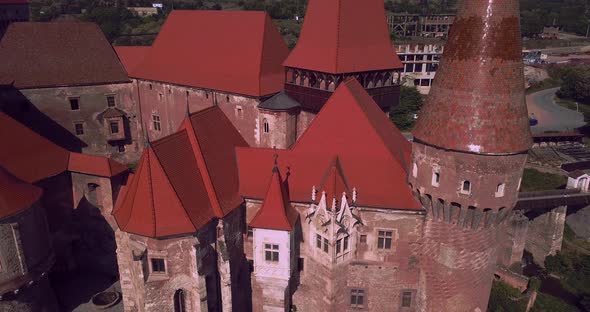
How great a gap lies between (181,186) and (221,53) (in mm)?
19483

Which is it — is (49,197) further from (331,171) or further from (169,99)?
(331,171)

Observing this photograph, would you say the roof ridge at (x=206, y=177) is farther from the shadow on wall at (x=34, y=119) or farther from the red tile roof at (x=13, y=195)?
the shadow on wall at (x=34, y=119)

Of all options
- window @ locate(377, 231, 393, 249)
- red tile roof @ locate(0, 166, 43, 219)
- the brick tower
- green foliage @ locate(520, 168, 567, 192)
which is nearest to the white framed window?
the brick tower

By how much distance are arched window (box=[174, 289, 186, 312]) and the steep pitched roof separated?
100ft

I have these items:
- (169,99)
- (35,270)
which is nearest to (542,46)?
(169,99)

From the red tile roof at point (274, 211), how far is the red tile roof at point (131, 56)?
101 ft

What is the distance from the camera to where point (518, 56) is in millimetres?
19844

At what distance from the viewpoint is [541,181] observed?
157ft

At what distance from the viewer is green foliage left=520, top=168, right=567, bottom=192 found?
46.7 m

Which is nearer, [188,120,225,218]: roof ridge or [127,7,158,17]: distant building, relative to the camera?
[188,120,225,218]: roof ridge

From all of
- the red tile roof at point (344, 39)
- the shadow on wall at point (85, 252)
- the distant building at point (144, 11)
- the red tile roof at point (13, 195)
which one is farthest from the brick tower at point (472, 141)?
the distant building at point (144, 11)

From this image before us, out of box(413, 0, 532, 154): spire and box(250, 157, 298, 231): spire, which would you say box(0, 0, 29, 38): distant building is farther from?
box(413, 0, 532, 154): spire

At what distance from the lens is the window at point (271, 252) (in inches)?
952

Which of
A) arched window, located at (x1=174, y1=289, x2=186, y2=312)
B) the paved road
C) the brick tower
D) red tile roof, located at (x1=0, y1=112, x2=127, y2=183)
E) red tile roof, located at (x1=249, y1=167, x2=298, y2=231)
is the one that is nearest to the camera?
the brick tower
